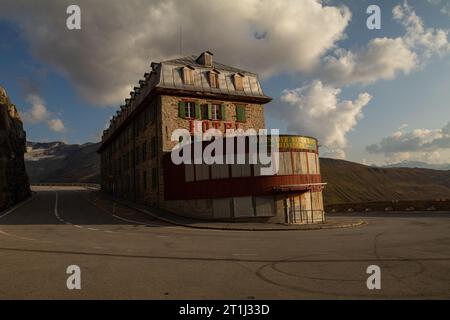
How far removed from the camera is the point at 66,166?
171m

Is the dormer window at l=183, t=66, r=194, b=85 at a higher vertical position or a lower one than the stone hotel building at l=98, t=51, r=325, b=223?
higher

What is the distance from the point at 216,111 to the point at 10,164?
2436 centimetres

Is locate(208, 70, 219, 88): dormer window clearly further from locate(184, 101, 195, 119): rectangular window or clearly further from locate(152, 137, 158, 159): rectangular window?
locate(152, 137, 158, 159): rectangular window

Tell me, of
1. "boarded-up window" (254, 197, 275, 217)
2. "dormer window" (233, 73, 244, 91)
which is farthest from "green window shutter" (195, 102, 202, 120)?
"boarded-up window" (254, 197, 275, 217)

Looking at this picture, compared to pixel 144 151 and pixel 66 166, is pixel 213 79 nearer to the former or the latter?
pixel 144 151

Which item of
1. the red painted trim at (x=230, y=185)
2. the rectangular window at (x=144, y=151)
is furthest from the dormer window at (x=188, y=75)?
the red painted trim at (x=230, y=185)

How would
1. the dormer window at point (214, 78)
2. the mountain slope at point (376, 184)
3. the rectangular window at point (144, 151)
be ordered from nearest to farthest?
the dormer window at point (214, 78), the rectangular window at point (144, 151), the mountain slope at point (376, 184)

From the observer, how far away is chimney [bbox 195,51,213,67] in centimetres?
3736

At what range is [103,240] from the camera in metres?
15.7

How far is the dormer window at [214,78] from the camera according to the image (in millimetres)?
35375

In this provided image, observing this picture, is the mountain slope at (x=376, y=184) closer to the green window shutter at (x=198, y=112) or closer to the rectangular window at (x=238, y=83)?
the rectangular window at (x=238, y=83)

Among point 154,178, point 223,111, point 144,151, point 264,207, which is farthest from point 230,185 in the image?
point 144,151
